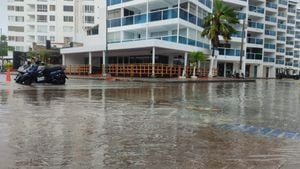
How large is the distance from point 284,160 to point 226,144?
133cm

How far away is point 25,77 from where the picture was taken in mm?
23812

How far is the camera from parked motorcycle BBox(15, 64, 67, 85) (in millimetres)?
23938

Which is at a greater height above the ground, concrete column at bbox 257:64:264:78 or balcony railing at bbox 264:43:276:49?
balcony railing at bbox 264:43:276:49

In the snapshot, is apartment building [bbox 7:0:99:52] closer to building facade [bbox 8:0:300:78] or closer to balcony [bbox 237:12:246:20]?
building facade [bbox 8:0:300:78]

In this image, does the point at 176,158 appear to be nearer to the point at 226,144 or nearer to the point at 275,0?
the point at 226,144

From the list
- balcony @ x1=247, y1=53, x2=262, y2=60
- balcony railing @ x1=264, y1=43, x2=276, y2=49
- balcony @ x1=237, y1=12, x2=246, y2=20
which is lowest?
balcony @ x1=247, y1=53, x2=262, y2=60

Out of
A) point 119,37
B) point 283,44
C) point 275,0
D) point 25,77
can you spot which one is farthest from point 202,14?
point 283,44

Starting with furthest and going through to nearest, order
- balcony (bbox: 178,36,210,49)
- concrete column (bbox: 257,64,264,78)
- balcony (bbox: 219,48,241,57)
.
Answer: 1. concrete column (bbox: 257,64,264,78)
2. balcony (bbox: 219,48,241,57)
3. balcony (bbox: 178,36,210,49)

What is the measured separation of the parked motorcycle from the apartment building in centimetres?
7191

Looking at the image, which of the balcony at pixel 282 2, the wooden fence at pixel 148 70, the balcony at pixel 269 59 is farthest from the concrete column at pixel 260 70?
the wooden fence at pixel 148 70

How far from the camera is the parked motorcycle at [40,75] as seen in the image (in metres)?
23.9

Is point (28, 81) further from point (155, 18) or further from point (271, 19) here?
point (271, 19)

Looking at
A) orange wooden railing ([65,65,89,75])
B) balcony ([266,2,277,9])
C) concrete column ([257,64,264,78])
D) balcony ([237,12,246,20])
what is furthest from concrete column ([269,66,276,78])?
orange wooden railing ([65,65,89,75])

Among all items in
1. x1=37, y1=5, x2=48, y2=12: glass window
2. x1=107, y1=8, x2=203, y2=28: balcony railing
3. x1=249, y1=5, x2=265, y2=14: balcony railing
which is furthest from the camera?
x1=37, y1=5, x2=48, y2=12: glass window
